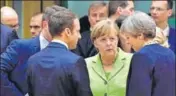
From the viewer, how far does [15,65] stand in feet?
14.0

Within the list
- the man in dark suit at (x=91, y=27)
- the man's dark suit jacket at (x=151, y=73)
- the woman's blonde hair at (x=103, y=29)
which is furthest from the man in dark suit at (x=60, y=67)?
the man in dark suit at (x=91, y=27)

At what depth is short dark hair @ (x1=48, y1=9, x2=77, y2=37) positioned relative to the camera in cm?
345

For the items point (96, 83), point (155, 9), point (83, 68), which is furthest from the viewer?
point (155, 9)

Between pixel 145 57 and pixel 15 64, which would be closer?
pixel 145 57

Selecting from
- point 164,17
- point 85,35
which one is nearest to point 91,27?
point 85,35

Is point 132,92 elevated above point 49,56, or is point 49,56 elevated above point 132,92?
point 49,56

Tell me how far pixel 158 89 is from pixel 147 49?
10.8 inches

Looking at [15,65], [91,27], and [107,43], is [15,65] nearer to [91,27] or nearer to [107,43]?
[107,43]

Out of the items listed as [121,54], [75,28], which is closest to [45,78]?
[75,28]

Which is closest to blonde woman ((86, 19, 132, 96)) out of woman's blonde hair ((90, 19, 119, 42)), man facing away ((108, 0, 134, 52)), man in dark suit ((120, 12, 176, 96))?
woman's blonde hair ((90, 19, 119, 42))

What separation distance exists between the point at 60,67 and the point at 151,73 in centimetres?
62

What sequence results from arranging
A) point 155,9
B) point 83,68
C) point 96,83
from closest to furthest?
1. point 83,68
2. point 96,83
3. point 155,9

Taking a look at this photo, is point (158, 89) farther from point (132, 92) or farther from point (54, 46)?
point (54, 46)

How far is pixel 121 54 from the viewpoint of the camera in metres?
4.19
